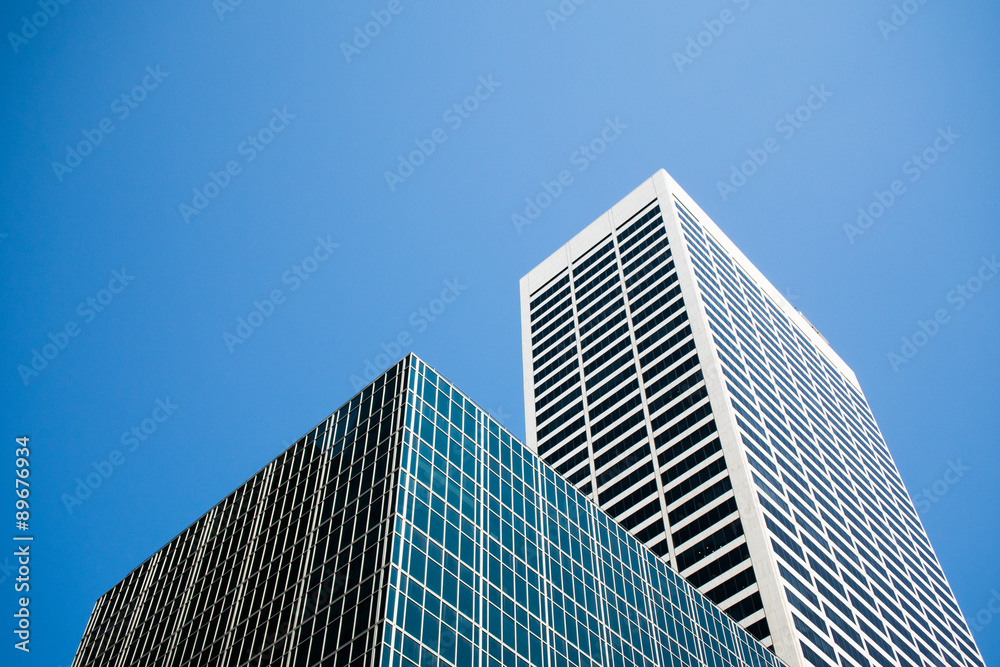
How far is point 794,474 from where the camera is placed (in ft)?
368

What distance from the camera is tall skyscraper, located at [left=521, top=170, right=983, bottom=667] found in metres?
93.7

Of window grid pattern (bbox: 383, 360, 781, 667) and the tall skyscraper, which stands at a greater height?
the tall skyscraper

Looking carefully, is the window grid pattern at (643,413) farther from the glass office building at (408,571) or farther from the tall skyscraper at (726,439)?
the glass office building at (408,571)

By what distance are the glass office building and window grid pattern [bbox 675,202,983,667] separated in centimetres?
2899

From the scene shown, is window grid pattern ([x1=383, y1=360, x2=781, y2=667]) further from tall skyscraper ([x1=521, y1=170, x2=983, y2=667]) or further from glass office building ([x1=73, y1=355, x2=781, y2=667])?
tall skyscraper ([x1=521, y1=170, x2=983, y2=667])

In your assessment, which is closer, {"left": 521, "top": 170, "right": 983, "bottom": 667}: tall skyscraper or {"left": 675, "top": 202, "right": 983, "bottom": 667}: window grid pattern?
{"left": 521, "top": 170, "right": 983, "bottom": 667}: tall skyscraper

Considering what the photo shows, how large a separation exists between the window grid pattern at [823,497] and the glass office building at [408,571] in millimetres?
28992

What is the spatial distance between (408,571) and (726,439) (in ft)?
218

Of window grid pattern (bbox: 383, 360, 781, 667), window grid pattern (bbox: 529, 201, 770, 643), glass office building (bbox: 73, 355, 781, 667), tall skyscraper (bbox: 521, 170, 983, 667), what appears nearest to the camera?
glass office building (bbox: 73, 355, 781, 667)

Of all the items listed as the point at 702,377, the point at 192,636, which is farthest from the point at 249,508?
the point at 702,377

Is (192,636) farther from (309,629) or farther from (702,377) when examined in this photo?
(702,377)

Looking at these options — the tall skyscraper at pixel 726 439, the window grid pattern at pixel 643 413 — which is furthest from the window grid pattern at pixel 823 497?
the window grid pattern at pixel 643 413

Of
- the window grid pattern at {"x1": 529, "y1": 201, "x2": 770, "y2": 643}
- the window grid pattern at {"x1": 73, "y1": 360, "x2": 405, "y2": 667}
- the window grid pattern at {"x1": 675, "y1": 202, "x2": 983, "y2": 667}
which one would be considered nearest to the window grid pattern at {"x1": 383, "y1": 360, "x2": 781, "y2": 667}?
the window grid pattern at {"x1": 73, "y1": 360, "x2": 405, "y2": 667}

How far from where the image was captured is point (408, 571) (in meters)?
44.4
